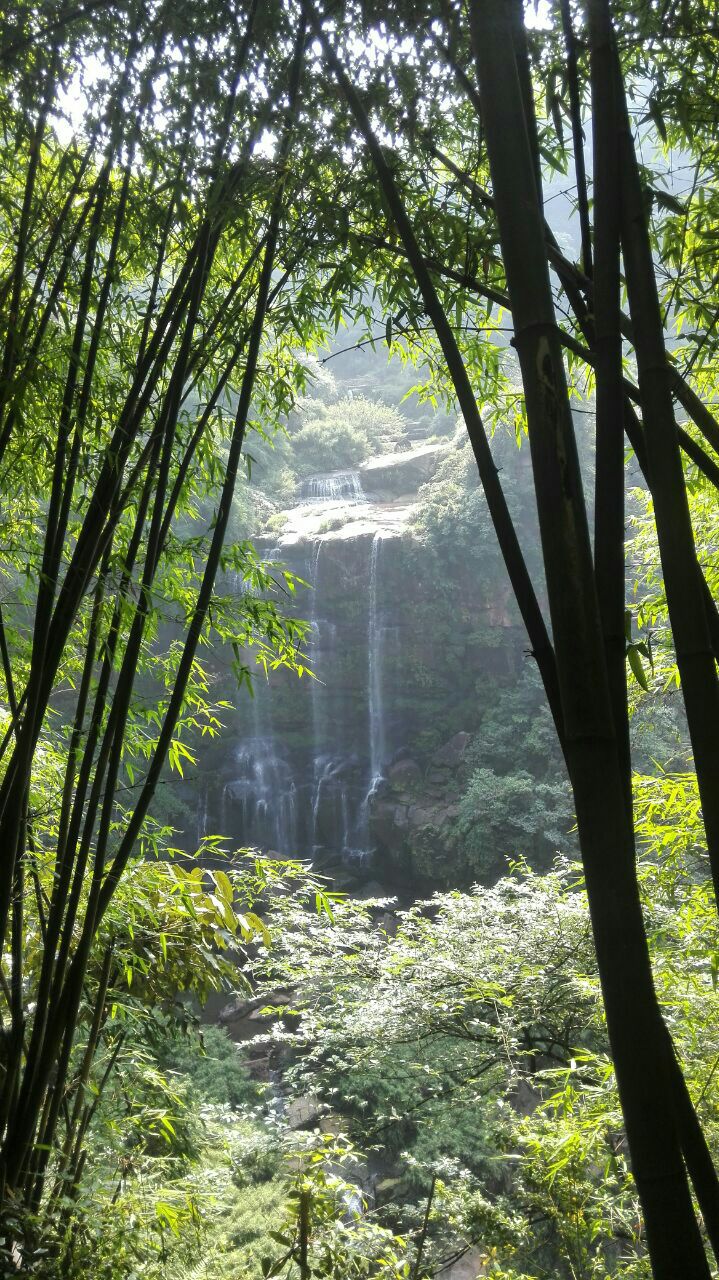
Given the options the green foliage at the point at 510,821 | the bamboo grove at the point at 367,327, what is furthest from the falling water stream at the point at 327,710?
the bamboo grove at the point at 367,327

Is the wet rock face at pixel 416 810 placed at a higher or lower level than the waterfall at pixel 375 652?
lower

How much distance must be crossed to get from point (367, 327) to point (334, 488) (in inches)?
531

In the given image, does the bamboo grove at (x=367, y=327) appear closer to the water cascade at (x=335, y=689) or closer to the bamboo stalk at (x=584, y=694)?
the bamboo stalk at (x=584, y=694)

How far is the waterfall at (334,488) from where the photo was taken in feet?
47.4

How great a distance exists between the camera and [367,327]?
1.52 m

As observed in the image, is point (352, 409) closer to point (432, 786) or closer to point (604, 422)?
point (432, 786)

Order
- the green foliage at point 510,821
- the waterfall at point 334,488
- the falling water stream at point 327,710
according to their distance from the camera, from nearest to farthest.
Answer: the green foliage at point 510,821 → the falling water stream at point 327,710 → the waterfall at point 334,488

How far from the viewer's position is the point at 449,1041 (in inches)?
182

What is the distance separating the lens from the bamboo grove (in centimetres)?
73

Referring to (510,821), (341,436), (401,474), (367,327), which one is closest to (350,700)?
(510,821)

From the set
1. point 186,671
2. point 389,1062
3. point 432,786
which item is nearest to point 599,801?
point 186,671

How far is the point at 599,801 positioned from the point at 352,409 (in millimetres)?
17319

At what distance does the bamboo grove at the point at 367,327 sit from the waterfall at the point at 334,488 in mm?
12511

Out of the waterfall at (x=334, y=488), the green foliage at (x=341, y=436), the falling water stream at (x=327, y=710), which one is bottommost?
the falling water stream at (x=327, y=710)
